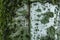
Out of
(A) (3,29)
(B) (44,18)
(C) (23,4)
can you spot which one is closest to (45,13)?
(B) (44,18)

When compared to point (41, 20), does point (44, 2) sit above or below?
above

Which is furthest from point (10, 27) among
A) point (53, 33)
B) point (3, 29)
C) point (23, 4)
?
point (53, 33)

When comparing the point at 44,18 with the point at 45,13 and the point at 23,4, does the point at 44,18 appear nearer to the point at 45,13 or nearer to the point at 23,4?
the point at 45,13

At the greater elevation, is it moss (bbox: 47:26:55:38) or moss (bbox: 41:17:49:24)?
moss (bbox: 41:17:49:24)

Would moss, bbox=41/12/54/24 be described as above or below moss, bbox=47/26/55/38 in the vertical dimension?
above

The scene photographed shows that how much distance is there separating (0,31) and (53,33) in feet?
1.06

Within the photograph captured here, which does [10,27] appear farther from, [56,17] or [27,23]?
[56,17]

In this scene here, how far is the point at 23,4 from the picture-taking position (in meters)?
1.54

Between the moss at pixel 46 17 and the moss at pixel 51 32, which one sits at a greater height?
the moss at pixel 46 17

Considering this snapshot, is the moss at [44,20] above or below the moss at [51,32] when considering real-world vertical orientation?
above

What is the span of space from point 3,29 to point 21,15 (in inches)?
5.5

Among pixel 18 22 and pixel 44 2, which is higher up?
pixel 44 2

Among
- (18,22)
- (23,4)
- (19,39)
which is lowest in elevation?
(19,39)

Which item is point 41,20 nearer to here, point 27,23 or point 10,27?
point 27,23
